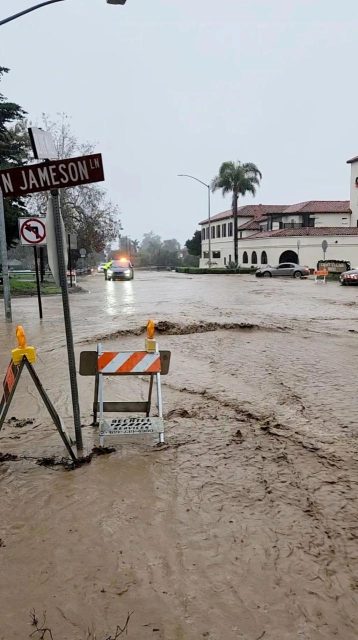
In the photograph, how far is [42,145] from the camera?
13.4 ft

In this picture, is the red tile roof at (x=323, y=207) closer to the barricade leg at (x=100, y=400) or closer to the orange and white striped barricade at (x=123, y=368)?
the orange and white striped barricade at (x=123, y=368)

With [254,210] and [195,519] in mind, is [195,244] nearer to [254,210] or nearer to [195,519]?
[254,210]

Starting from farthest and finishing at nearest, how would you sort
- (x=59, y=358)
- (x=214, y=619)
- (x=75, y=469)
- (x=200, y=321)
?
(x=200, y=321) → (x=59, y=358) → (x=75, y=469) → (x=214, y=619)

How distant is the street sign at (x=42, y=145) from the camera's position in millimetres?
3980

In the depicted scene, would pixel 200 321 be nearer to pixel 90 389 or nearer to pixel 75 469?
pixel 90 389

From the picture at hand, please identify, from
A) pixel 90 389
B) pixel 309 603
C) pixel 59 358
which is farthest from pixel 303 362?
pixel 309 603

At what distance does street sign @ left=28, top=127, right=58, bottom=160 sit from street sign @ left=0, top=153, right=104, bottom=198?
12 cm

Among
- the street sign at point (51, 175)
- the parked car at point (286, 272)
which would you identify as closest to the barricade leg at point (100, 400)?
the street sign at point (51, 175)

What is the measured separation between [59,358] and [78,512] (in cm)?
588

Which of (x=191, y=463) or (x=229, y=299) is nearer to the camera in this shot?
(x=191, y=463)

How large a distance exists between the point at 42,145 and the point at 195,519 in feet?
10.5

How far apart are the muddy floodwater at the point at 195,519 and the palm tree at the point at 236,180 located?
55851 mm

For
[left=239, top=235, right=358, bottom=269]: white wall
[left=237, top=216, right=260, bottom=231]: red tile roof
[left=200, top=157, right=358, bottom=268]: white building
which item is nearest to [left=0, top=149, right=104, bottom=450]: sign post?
[left=200, top=157, right=358, bottom=268]: white building

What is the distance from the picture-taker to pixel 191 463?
4309 mm
